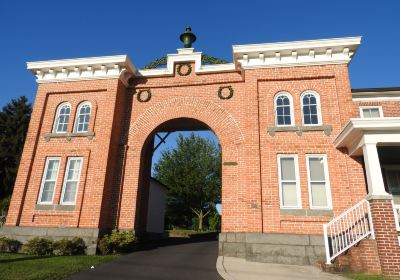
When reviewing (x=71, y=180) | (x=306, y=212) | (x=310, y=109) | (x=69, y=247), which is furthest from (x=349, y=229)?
(x=71, y=180)

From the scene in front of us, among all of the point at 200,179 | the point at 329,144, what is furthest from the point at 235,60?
the point at 200,179

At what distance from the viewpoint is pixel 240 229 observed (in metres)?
11.1

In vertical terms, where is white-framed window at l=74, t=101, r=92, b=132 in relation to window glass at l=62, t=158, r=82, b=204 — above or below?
above

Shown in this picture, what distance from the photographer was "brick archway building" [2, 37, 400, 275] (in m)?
10.3

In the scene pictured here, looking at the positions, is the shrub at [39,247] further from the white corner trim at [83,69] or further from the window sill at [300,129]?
the window sill at [300,129]

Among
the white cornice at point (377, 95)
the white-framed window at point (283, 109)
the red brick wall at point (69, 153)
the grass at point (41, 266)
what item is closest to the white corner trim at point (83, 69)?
the red brick wall at point (69, 153)

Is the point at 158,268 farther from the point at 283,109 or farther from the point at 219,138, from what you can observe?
the point at 283,109

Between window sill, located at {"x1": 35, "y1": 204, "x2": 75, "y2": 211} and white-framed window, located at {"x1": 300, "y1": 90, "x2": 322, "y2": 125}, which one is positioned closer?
white-framed window, located at {"x1": 300, "y1": 90, "x2": 322, "y2": 125}

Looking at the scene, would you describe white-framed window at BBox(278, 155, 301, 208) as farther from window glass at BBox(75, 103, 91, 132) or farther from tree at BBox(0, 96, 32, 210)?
tree at BBox(0, 96, 32, 210)

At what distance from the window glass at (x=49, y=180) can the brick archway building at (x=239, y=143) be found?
49 millimetres

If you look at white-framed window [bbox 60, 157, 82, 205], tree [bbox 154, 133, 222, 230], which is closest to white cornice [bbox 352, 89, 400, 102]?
white-framed window [bbox 60, 157, 82, 205]

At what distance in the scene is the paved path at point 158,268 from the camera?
7.73 m

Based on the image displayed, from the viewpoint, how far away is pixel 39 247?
424 inches

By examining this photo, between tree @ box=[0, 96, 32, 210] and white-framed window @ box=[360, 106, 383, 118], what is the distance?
30.1m
